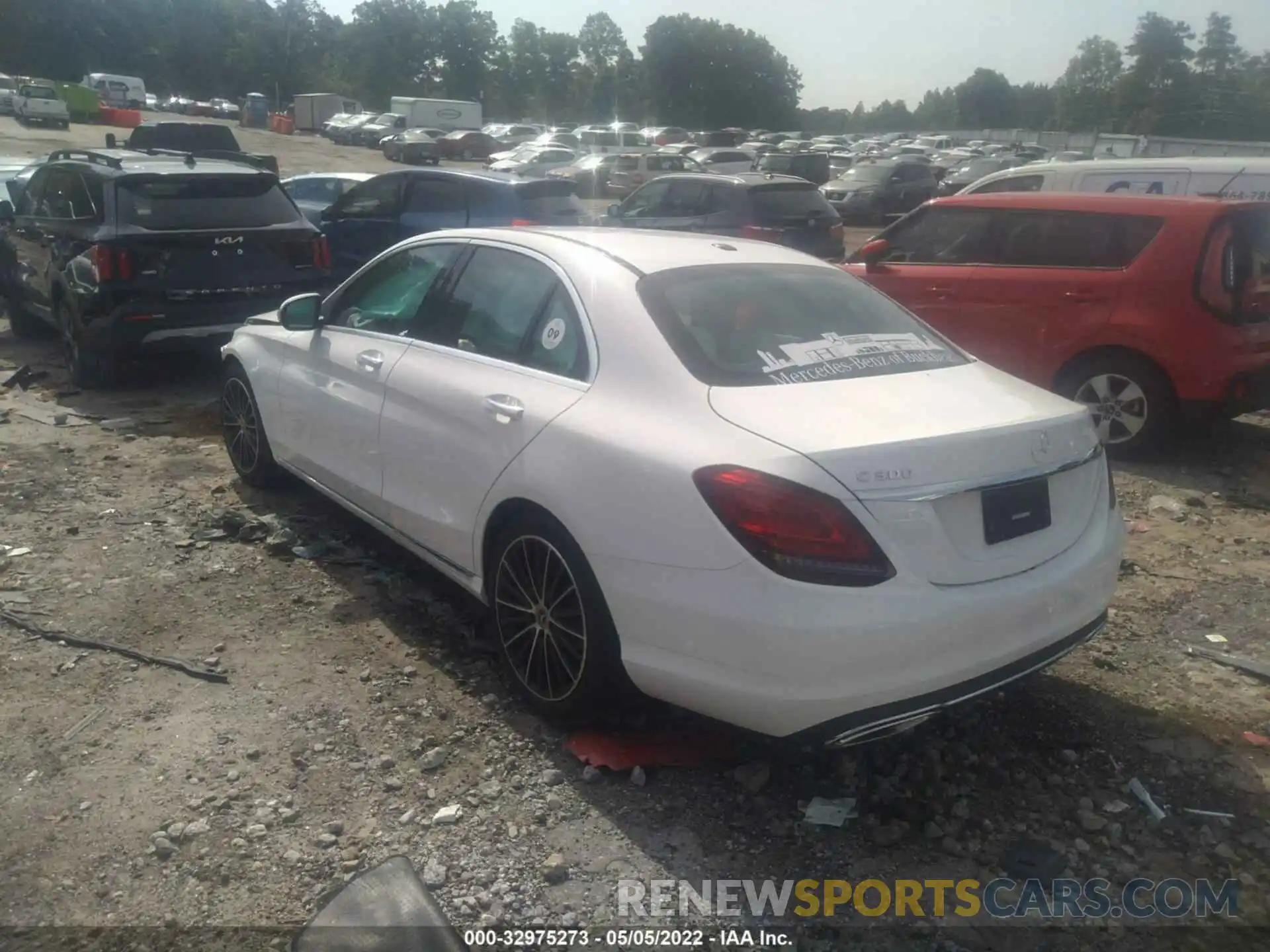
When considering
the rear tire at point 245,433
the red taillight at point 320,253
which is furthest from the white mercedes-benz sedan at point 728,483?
the red taillight at point 320,253

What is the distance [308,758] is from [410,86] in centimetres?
11004

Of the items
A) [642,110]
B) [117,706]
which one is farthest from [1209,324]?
[642,110]

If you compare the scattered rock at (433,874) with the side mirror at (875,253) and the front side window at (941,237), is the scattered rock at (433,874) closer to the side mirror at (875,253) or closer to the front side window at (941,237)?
the front side window at (941,237)

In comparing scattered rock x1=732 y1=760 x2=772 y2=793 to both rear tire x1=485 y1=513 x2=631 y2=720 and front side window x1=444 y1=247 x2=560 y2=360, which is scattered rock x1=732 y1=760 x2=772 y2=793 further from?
front side window x1=444 y1=247 x2=560 y2=360

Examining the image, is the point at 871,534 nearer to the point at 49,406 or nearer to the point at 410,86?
the point at 49,406

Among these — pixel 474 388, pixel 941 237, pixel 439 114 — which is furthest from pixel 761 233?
pixel 439 114

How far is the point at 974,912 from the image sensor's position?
2.87m

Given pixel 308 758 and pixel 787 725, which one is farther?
pixel 308 758

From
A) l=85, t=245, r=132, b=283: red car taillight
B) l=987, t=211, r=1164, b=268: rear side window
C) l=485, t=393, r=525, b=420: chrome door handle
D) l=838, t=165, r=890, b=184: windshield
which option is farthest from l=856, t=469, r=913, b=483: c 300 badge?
l=838, t=165, r=890, b=184: windshield

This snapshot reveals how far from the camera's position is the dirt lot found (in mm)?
2961

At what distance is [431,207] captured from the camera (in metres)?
11.6

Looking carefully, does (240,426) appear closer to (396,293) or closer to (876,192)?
(396,293)

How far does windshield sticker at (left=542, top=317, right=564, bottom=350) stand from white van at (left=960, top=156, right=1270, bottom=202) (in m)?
8.33

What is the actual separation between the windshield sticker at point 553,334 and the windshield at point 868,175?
80.7 ft
